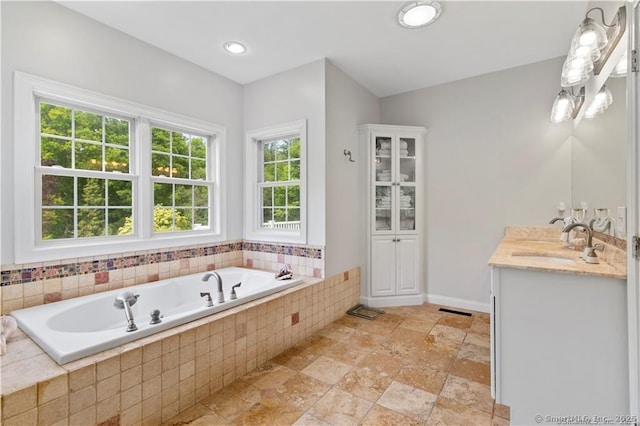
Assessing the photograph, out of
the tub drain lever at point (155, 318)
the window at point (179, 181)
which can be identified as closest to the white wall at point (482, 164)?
the window at point (179, 181)

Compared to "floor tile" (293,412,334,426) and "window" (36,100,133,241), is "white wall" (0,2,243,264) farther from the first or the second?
"floor tile" (293,412,334,426)

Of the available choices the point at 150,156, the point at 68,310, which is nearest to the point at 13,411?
the point at 68,310

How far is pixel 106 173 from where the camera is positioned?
239 centimetres

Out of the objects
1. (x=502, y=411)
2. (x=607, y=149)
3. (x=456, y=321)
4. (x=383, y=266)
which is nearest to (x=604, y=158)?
(x=607, y=149)

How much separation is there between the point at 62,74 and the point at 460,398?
3.51m

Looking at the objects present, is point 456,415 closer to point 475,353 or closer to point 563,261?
point 475,353

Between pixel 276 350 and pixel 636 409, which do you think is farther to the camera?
pixel 276 350

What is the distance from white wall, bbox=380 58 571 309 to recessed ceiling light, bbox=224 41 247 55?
2.07 meters

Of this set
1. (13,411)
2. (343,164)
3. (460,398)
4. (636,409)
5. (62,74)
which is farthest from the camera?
(343,164)

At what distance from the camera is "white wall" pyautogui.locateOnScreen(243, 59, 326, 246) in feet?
9.50

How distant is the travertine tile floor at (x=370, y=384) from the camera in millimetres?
1636

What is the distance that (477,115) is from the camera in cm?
328

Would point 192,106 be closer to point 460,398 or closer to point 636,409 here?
point 460,398

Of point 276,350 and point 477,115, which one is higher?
point 477,115
